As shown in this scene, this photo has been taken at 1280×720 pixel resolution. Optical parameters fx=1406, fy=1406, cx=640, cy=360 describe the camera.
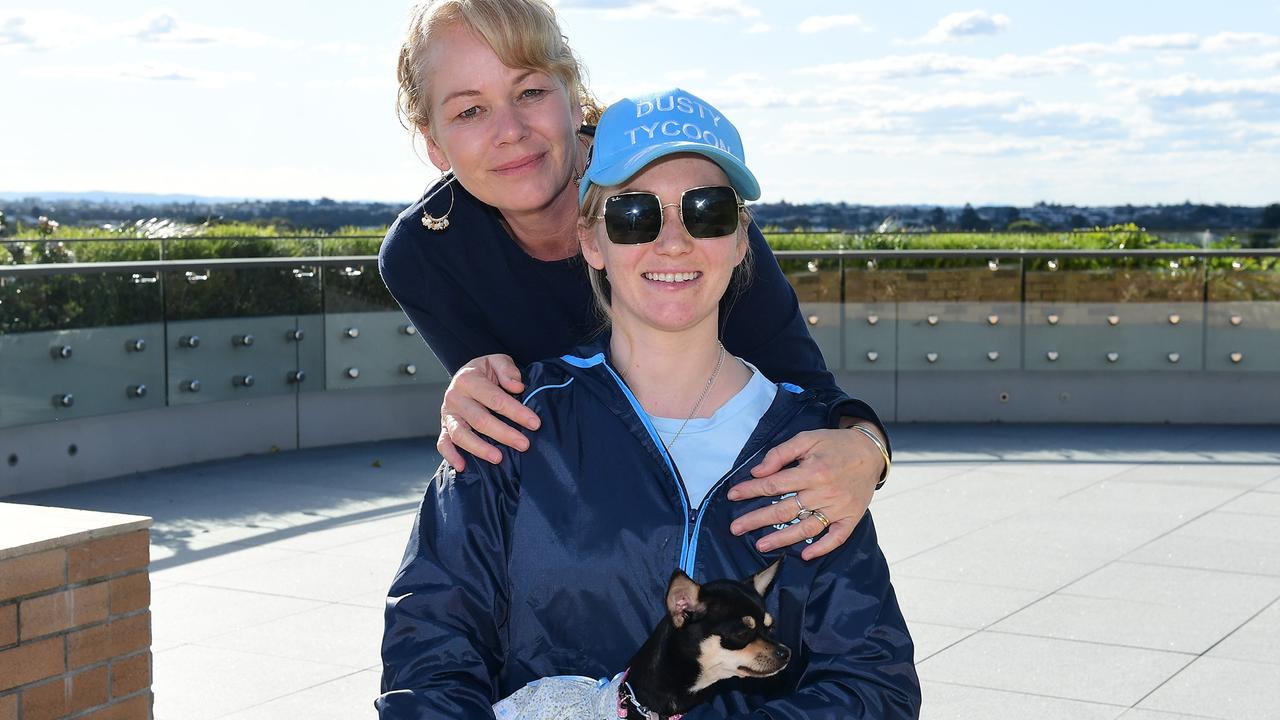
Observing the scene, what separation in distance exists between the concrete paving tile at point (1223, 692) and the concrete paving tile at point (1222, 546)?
73.9 inches

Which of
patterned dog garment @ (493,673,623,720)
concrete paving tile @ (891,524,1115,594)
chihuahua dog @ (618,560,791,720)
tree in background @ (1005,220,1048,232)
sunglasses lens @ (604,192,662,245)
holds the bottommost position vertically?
concrete paving tile @ (891,524,1115,594)

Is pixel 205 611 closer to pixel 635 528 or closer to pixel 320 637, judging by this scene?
pixel 320 637

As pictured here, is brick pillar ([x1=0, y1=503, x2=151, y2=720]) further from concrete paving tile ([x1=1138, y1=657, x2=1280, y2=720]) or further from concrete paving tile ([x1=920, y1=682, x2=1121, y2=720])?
concrete paving tile ([x1=1138, y1=657, x2=1280, y2=720])

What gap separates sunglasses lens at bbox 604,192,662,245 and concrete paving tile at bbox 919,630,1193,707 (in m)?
3.97

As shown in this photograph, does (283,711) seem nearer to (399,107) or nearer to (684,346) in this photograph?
(399,107)

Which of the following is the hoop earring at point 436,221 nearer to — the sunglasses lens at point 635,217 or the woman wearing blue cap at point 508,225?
the woman wearing blue cap at point 508,225

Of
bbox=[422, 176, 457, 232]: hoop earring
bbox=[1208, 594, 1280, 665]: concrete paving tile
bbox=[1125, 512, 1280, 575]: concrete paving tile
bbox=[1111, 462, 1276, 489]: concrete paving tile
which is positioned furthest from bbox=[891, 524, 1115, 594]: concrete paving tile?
bbox=[422, 176, 457, 232]: hoop earring

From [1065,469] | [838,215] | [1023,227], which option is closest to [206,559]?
[1065,469]

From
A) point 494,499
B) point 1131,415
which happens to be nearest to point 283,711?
point 494,499

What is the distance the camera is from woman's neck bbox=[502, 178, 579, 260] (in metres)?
3.33

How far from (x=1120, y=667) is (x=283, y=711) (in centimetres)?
350

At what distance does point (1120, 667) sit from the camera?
6051 mm

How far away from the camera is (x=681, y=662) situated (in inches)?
88.0

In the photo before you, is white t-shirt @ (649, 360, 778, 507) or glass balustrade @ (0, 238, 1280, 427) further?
glass balustrade @ (0, 238, 1280, 427)
